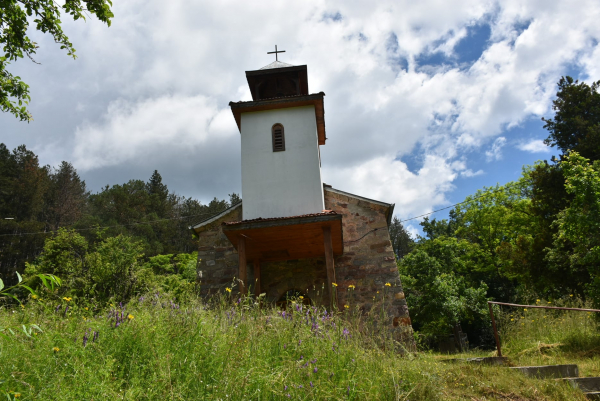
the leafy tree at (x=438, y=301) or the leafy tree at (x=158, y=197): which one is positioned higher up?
the leafy tree at (x=158, y=197)

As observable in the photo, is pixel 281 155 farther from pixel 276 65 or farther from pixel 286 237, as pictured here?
pixel 276 65

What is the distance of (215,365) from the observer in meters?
3.19

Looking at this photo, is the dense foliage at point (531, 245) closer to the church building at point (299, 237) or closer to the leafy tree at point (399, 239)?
the church building at point (299, 237)

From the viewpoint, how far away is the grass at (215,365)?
8.82 feet

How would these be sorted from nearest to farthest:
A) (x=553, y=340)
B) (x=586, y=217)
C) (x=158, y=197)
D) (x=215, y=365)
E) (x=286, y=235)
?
(x=215, y=365) → (x=553, y=340) → (x=586, y=217) → (x=286, y=235) → (x=158, y=197)


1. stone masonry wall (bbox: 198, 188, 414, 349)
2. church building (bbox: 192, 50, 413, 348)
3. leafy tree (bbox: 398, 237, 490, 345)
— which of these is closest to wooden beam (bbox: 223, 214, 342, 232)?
church building (bbox: 192, 50, 413, 348)

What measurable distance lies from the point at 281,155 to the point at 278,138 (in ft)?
2.22

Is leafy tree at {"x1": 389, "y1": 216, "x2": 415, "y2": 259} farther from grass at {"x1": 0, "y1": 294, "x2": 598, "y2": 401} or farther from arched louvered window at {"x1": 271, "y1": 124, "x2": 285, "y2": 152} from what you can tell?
grass at {"x1": 0, "y1": 294, "x2": 598, "y2": 401}

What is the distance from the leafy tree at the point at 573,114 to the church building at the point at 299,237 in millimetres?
13021

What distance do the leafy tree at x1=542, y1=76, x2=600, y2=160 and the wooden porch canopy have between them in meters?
15.0

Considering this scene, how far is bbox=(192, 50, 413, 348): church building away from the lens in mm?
10211

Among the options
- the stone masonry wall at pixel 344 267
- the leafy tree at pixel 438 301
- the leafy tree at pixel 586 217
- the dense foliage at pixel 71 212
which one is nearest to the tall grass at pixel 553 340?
the leafy tree at pixel 586 217

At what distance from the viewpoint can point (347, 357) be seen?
3.72m

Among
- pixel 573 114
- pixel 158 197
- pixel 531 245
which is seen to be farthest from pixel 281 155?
pixel 158 197
